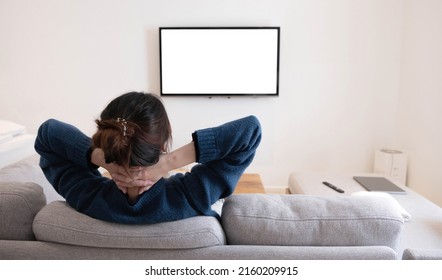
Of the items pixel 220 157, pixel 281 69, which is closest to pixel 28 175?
pixel 220 157

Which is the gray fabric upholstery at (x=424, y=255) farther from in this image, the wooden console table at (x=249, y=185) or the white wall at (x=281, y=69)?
the white wall at (x=281, y=69)

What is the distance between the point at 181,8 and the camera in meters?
3.30

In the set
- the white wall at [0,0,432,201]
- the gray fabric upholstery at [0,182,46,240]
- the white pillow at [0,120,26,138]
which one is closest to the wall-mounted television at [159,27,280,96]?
the white wall at [0,0,432,201]

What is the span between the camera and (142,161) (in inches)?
35.0

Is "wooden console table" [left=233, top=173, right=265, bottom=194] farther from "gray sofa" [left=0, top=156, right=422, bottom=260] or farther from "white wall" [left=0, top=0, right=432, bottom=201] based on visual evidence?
"gray sofa" [left=0, top=156, right=422, bottom=260]

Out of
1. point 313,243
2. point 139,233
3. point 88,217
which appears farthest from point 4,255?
point 313,243

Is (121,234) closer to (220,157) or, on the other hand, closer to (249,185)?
(220,157)

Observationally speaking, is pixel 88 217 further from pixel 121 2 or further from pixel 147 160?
pixel 121 2

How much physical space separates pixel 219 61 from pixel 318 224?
8.68 feet

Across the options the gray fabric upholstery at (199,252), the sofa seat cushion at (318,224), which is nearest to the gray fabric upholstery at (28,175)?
the gray fabric upholstery at (199,252)

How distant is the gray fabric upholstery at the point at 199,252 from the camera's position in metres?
0.86

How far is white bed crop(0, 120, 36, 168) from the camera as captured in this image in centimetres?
213

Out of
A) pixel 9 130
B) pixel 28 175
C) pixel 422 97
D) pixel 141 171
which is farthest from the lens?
pixel 422 97

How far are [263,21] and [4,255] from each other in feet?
9.62
